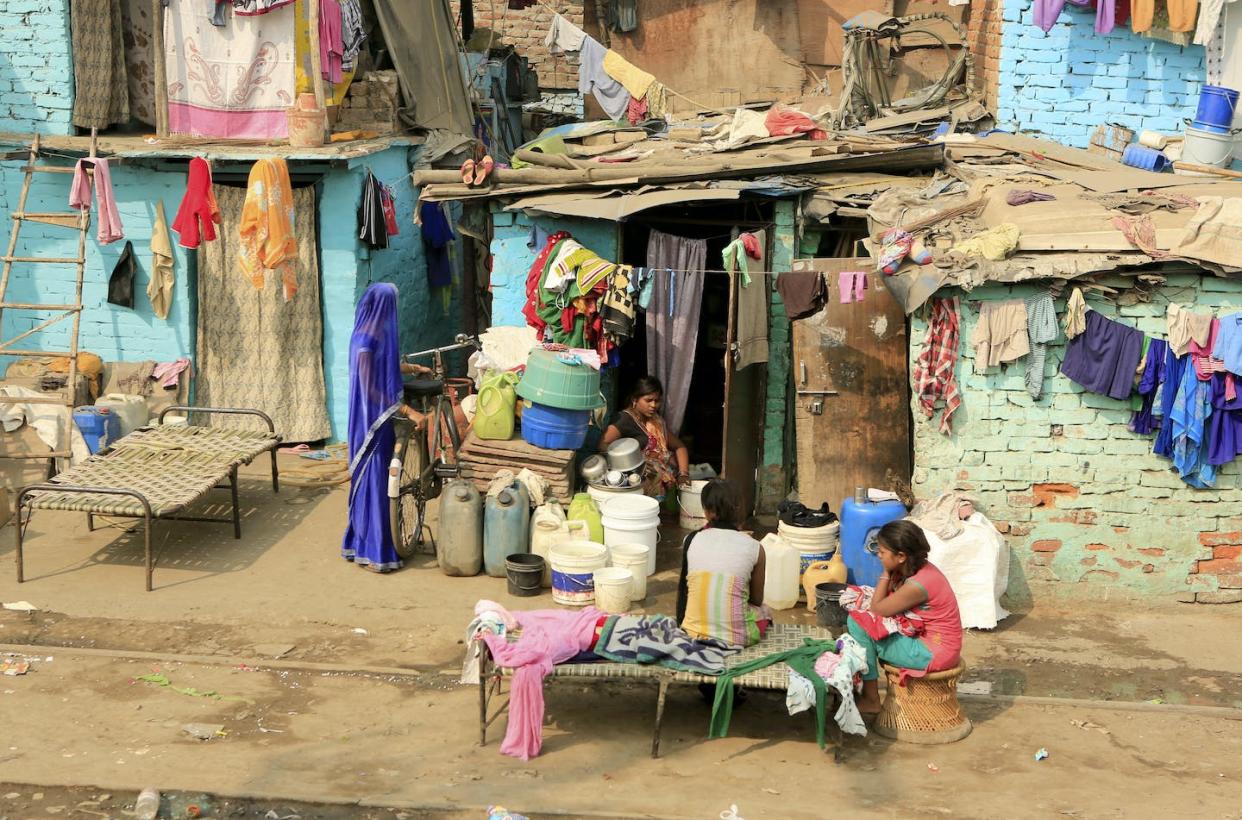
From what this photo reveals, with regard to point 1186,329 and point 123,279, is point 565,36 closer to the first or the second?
point 123,279

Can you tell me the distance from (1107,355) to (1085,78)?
207 inches

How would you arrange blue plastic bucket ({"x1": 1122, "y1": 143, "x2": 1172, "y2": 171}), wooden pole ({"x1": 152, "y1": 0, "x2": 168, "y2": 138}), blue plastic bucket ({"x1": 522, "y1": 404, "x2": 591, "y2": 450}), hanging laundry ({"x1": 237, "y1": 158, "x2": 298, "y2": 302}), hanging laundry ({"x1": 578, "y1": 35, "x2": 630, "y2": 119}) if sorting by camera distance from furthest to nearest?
hanging laundry ({"x1": 578, "y1": 35, "x2": 630, "y2": 119})
wooden pole ({"x1": 152, "y1": 0, "x2": 168, "y2": 138})
blue plastic bucket ({"x1": 1122, "y1": 143, "x2": 1172, "y2": 171})
hanging laundry ({"x1": 237, "y1": 158, "x2": 298, "y2": 302})
blue plastic bucket ({"x1": 522, "y1": 404, "x2": 591, "y2": 450})

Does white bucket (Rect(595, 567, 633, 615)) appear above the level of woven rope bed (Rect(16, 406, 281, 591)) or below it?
below

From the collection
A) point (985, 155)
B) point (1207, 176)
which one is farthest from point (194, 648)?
point (1207, 176)

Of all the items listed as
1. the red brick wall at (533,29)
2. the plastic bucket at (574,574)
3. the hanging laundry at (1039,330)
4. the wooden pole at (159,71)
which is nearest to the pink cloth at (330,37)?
the wooden pole at (159,71)

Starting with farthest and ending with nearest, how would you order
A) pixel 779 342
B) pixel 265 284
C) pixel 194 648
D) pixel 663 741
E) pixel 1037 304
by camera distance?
pixel 265 284 → pixel 779 342 → pixel 1037 304 → pixel 194 648 → pixel 663 741

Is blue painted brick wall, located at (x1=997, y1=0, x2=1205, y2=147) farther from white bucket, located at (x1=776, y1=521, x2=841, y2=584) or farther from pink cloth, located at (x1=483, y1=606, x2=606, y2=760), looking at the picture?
pink cloth, located at (x1=483, y1=606, x2=606, y2=760)

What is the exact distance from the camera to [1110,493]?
32.3 feet

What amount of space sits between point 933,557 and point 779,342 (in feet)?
9.31

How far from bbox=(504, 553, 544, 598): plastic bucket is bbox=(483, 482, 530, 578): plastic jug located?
23 centimetres

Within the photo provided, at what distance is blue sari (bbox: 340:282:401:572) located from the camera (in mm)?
10180

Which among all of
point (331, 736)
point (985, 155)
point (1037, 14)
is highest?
point (1037, 14)

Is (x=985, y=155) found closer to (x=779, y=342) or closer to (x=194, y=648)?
(x=779, y=342)

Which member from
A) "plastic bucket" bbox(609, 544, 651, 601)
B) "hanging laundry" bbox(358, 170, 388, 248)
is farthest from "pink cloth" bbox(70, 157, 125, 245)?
"plastic bucket" bbox(609, 544, 651, 601)
